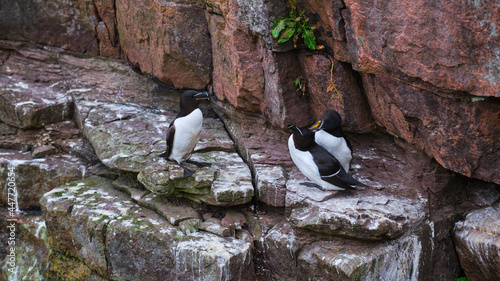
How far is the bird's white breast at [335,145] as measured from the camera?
473cm

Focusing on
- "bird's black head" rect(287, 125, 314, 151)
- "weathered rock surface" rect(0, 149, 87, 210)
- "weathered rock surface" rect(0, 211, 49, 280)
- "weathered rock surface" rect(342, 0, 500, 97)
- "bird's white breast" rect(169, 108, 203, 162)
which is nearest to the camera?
"weathered rock surface" rect(342, 0, 500, 97)

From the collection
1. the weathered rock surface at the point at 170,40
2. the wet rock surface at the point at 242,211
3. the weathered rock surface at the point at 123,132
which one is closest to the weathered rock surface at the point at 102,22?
the weathered rock surface at the point at 170,40

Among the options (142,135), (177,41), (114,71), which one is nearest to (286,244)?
(142,135)

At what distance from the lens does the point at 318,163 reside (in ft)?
14.7

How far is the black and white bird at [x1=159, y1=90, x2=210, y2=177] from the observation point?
4887 millimetres

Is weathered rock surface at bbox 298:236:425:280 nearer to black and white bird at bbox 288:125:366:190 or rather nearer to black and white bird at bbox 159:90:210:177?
black and white bird at bbox 288:125:366:190

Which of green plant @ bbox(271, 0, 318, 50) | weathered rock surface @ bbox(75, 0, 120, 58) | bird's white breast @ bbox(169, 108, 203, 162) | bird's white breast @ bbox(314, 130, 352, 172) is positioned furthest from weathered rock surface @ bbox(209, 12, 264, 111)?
weathered rock surface @ bbox(75, 0, 120, 58)

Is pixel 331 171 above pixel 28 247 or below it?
above

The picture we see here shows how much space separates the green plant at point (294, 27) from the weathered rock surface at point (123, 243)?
200 cm

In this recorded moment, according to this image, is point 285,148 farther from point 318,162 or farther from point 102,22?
point 102,22

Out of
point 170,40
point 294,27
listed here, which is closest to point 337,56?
point 294,27

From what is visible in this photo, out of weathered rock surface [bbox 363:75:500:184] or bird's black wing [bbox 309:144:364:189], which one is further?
bird's black wing [bbox 309:144:364:189]

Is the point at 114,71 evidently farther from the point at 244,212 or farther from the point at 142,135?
the point at 244,212

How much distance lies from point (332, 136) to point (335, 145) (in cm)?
9
